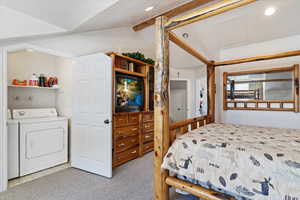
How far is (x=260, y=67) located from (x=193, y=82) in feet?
6.61

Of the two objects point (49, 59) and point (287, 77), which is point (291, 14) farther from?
point (49, 59)

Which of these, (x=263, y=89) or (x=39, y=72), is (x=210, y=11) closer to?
(x=263, y=89)

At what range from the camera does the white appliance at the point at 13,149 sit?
2.31 metres

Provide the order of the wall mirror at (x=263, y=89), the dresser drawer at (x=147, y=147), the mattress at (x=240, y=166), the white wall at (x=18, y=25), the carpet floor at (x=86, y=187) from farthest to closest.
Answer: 1. the dresser drawer at (x=147, y=147)
2. the wall mirror at (x=263, y=89)
3. the carpet floor at (x=86, y=187)
4. the white wall at (x=18, y=25)
5. the mattress at (x=240, y=166)

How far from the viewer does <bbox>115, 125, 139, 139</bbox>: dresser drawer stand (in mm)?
2853

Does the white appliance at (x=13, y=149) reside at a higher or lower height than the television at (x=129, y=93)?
lower

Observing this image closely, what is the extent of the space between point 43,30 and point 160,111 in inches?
77.8

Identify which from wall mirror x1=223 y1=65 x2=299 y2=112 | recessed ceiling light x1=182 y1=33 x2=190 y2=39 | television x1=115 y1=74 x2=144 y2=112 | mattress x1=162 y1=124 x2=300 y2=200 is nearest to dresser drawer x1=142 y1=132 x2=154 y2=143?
television x1=115 y1=74 x2=144 y2=112

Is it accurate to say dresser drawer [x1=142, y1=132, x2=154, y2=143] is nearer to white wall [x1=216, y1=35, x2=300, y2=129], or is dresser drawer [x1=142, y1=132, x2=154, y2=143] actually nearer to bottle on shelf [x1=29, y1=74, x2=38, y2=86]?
white wall [x1=216, y1=35, x2=300, y2=129]

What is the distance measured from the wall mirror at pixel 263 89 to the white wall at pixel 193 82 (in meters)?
1.34

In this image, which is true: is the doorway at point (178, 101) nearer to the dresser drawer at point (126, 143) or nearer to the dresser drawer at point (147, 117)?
the dresser drawer at point (147, 117)

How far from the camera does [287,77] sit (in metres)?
2.85

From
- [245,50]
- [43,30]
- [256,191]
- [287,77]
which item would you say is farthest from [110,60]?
[287,77]

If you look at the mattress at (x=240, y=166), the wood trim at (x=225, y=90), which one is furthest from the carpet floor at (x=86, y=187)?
the wood trim at (x=225, y=90)
